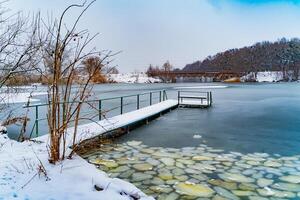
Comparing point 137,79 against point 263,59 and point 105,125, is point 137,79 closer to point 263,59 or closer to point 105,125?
point 263,59

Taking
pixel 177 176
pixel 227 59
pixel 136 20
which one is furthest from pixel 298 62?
pixel 177 176

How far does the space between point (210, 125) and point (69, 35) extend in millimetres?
6907

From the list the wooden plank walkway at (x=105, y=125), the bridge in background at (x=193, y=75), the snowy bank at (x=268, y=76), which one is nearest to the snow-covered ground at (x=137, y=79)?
the bridge in background at (x=193, y=75)

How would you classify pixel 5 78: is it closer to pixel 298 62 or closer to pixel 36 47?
pixel 36 47

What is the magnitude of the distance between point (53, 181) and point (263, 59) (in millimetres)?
114744

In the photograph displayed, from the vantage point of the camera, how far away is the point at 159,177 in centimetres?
528

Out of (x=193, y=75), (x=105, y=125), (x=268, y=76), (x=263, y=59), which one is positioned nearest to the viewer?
(x=105, y=125)

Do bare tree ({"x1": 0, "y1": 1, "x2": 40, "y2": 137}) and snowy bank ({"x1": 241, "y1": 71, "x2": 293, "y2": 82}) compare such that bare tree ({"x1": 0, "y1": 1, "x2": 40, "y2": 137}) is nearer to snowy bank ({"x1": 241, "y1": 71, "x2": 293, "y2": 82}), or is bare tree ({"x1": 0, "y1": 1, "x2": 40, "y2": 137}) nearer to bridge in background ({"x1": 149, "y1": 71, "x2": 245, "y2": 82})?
bridge in background ({"x1": 149, "y1": 71, "x2": 245, "y2": 82})

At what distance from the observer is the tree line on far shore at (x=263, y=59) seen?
10571 centimetres

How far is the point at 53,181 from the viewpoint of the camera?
411 centimetres

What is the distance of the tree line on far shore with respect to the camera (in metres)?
106

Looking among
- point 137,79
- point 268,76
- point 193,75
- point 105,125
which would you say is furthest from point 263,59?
point 105,125

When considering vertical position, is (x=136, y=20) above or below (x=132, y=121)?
above

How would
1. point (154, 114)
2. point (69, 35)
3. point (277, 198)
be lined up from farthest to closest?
point (154, 114), point (69, 35), point (277, 198)
